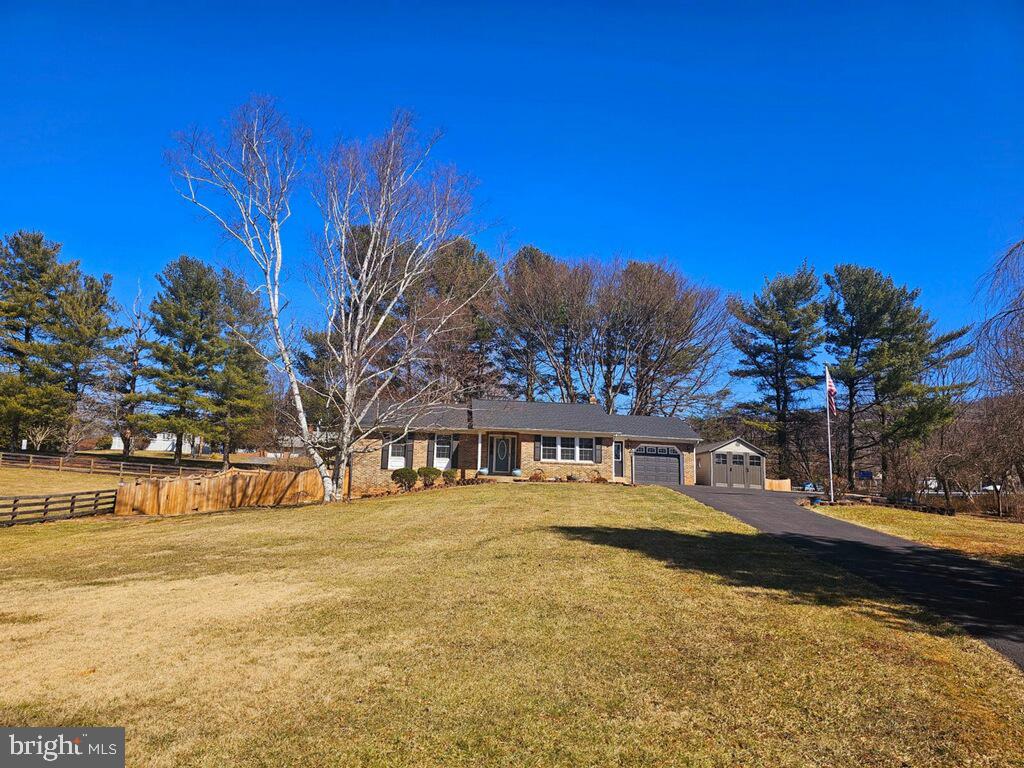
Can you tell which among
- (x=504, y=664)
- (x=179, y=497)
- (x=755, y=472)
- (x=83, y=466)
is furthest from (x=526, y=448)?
(x=83, y=466)

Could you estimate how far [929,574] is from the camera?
25.6 feet

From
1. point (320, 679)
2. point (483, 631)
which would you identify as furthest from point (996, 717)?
point (320, 679)

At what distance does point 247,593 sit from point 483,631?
3.45m

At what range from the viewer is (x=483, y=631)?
5449mm

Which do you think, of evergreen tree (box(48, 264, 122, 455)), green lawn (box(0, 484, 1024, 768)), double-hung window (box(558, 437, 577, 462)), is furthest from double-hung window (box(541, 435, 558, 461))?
evergreen tree (box(48, 264, 122, 455))

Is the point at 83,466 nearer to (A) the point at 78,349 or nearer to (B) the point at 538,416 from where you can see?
(A) the point at 78,349

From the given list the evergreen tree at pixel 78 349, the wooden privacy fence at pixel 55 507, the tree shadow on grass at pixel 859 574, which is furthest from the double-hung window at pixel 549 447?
the evergreen tree at pixel 78 349

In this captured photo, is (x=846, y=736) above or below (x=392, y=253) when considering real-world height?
below

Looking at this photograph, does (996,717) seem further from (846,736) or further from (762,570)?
(762,570)

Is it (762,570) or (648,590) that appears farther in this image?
(762,570)

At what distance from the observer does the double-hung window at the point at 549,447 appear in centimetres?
2661

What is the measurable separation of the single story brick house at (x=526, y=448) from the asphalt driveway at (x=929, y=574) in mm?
13089

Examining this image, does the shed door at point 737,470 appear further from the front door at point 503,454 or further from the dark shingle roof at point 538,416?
the front door at point 503,454

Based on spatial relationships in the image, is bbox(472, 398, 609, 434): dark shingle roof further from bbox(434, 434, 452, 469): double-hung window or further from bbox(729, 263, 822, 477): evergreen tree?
bbox(729, 263, 822, 477): evergreen tree
